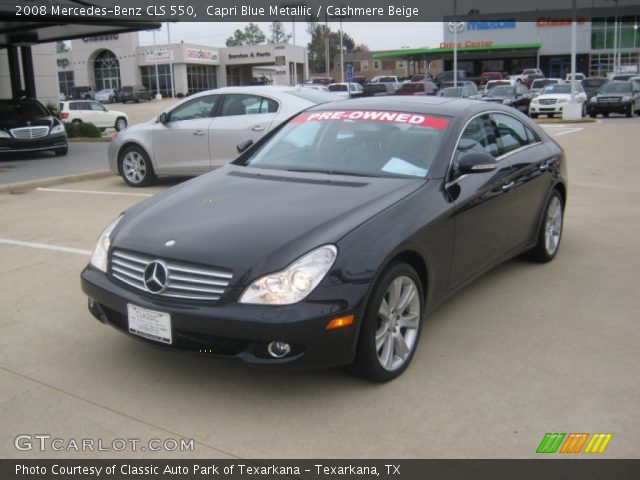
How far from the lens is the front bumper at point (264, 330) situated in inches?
130

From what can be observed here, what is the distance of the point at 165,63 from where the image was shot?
236 ft

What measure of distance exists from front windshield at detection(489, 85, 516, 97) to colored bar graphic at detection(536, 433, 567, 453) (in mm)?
27487

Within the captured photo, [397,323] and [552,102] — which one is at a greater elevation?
[552,102]

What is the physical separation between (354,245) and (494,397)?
113 cm

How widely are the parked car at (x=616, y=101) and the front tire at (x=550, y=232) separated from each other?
24.3 meters

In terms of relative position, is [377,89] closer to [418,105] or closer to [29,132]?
[29,132]

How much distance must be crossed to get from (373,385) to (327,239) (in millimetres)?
880

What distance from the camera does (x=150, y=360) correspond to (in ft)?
13.5

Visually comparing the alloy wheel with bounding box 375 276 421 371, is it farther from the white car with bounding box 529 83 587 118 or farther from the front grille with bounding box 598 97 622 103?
the front grille with bounding box 598 97 622 103

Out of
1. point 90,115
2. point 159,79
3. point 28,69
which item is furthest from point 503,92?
point 159,79

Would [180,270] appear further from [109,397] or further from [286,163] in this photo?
[286,163]

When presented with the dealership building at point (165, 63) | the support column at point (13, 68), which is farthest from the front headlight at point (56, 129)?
the dealership building at point (165, 63)

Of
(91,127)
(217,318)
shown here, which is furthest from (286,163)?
(91,127)

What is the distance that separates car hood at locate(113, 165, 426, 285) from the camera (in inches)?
139
